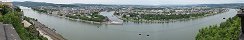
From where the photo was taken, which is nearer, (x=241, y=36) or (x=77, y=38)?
(x=241, y=36)

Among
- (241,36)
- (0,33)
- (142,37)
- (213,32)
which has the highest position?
(241,36)

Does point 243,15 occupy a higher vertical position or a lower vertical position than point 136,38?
higher

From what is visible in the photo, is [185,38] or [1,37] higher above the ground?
[1,37]

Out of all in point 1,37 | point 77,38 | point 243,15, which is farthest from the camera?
point 77,38

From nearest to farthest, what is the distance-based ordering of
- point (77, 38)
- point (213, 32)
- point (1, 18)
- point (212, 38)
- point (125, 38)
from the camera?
point (1, 18), point (212, 38), point (213, 32), point (77, 38), point (125, 38)

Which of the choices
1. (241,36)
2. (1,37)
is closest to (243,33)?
(241,36)

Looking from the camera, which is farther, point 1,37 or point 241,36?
point 1,37

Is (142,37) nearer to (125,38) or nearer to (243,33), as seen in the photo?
(125,38)

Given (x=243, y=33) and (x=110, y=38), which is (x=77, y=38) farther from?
(x=243, y=33)

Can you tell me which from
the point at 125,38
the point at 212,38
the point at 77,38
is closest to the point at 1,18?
the point at 212,38
